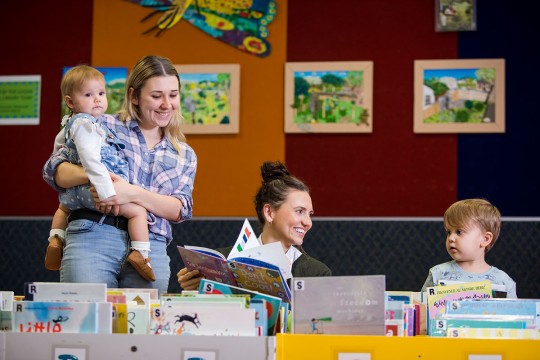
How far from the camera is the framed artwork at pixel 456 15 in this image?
17.2 ft

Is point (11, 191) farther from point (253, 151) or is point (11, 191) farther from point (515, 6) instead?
point (515, 6)

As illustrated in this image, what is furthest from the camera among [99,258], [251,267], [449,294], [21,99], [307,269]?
[21,99]

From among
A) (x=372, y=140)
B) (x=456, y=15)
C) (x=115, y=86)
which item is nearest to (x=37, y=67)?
(x=115, y=86)

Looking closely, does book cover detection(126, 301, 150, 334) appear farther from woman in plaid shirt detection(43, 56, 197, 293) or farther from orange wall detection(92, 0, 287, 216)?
orange wall detection(92, 0, 287, 216)

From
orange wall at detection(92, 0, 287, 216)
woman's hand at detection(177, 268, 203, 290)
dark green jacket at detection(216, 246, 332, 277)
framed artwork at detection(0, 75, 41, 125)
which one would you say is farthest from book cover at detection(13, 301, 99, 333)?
framed artwork at detection(0, 75, 41, 125)

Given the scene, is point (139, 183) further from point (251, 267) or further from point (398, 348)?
point (398, 348)

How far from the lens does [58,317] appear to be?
2.17m

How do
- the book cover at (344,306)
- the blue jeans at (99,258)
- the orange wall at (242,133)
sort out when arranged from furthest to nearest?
1. the orange wall at (242,133)
2. the blue jeans at (99,258)
3. the book cover at (344,306)

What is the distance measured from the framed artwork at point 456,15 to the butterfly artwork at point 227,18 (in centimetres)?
107

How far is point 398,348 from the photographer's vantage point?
2.05 metres

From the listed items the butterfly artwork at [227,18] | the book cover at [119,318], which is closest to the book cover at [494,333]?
the book cover at [119,318]

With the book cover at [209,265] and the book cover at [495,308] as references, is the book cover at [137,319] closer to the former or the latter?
the book cover at [209,265]

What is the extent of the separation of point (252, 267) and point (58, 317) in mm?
569

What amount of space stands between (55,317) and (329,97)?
3429mm
